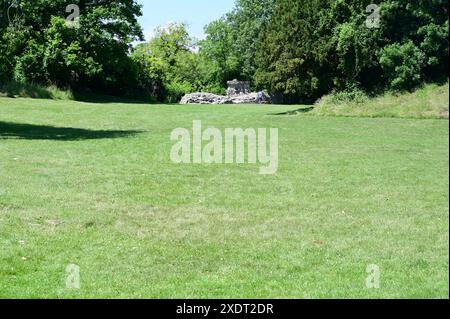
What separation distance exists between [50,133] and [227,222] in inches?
535

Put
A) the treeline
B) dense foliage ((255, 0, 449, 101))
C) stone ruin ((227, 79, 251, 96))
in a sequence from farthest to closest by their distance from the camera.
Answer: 1. stone ruin ((227, 79, 251, 96))
2. the treeline
3. dense foliage ((255, 0, 449, 101))

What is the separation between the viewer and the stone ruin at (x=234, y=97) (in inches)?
1908

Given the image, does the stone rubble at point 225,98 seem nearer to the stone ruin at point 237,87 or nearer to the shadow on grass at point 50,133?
the stone ruin at point 237,87

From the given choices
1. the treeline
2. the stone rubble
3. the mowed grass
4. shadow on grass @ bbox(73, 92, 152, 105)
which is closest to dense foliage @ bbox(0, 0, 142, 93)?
the treeline

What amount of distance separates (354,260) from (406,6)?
1148cm

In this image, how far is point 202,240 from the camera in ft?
24.6

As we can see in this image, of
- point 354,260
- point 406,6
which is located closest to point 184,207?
point 354,260

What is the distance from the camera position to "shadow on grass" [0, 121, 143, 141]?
1902 centimetres

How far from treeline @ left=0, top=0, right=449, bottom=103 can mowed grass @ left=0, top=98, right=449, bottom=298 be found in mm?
4420

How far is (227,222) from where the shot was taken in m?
8.48

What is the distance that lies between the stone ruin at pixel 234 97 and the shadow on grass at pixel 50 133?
2638 centimetres

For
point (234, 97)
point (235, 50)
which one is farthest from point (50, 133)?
point (234, 97)

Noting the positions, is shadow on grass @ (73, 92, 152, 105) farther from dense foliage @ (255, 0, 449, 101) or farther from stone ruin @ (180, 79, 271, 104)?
dense foliage @ (255, 0, 449, 101)
